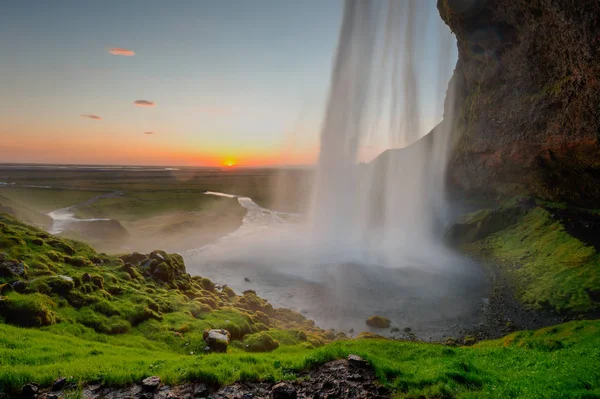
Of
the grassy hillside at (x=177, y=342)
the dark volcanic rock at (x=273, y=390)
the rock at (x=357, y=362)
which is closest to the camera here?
the dark volcanic rock at (x=273, y=390)

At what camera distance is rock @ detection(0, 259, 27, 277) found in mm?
17859

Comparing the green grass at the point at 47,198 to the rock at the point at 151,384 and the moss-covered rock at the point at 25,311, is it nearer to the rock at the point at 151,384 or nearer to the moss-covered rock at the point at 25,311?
the moss-covered rock at the point at 25,311

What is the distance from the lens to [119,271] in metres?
25.2

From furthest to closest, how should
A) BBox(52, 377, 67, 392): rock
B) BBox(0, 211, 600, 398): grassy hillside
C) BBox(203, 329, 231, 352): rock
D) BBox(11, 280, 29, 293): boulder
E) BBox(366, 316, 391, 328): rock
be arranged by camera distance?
BBox(366, 316, 391, 328): rock
BBox(203, 329, 231, 352): rock
BBox(11, 280, 29, 293): boulder
BBox(0, 211, 600, 398): grassy hillside
BBox(52, 377, 67, 392): rock

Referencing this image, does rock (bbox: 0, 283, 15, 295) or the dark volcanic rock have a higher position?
rock (bbox: 0, 283, 15, 295)

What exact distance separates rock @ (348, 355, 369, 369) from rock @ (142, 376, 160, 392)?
6.67 m

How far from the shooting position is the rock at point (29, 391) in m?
9.04

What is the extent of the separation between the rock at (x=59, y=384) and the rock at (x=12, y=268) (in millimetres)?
12441

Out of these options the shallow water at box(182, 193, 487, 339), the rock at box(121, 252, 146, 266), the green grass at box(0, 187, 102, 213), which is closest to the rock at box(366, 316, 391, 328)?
the shallow water at box(182, 193, 487, 339)

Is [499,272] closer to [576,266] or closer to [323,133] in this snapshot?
[576,266]

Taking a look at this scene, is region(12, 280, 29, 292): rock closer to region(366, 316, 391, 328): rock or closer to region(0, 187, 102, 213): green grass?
region(366, 316, 391, 328): rock

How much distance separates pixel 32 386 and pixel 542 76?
6591cm

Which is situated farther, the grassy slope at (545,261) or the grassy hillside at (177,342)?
the grassy slope at (545,261)

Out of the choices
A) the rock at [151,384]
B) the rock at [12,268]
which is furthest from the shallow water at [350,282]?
the rock at [151,384]
